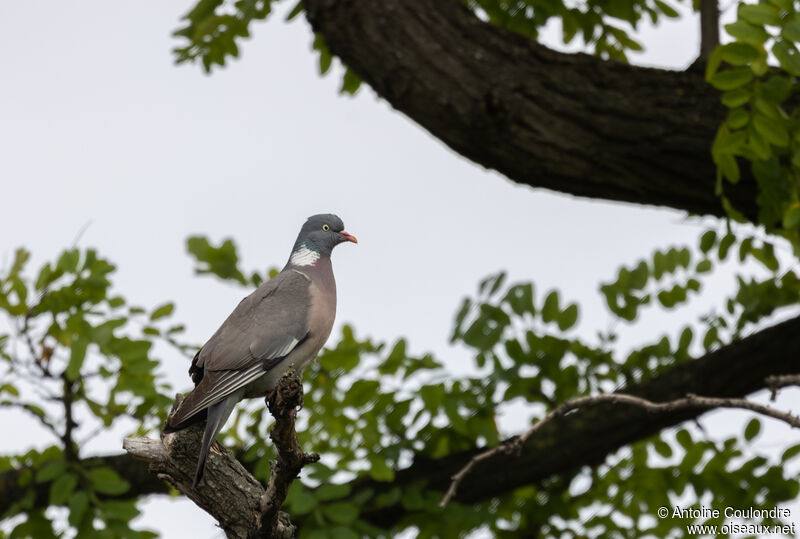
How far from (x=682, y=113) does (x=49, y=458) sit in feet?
12.8

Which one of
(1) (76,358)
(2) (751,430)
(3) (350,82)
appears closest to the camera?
(1) (76,358)

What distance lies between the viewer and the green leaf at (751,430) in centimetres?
561

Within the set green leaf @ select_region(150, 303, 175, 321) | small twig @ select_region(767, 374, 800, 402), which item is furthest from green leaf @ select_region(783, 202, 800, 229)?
green leaf @ select_region(150, 303, 175, 321)

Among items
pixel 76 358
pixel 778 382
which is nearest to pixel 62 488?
pixel 76 358

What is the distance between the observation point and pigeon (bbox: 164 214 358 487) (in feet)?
11.7

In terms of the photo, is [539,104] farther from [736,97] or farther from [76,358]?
[76,358]

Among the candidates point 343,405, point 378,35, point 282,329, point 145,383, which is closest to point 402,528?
point 343,405

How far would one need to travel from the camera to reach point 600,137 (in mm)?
5277

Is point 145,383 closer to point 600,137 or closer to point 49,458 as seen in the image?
point 49,458

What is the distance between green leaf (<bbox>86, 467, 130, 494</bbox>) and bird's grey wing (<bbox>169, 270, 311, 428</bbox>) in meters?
1.45

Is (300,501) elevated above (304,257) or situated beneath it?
situated beneath

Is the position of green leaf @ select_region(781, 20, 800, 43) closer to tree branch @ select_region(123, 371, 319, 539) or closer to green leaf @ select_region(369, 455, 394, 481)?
tree branch @ select_region(123, 371, 319, 539)

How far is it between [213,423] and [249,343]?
0.42 m

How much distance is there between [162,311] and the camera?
5301 mm
